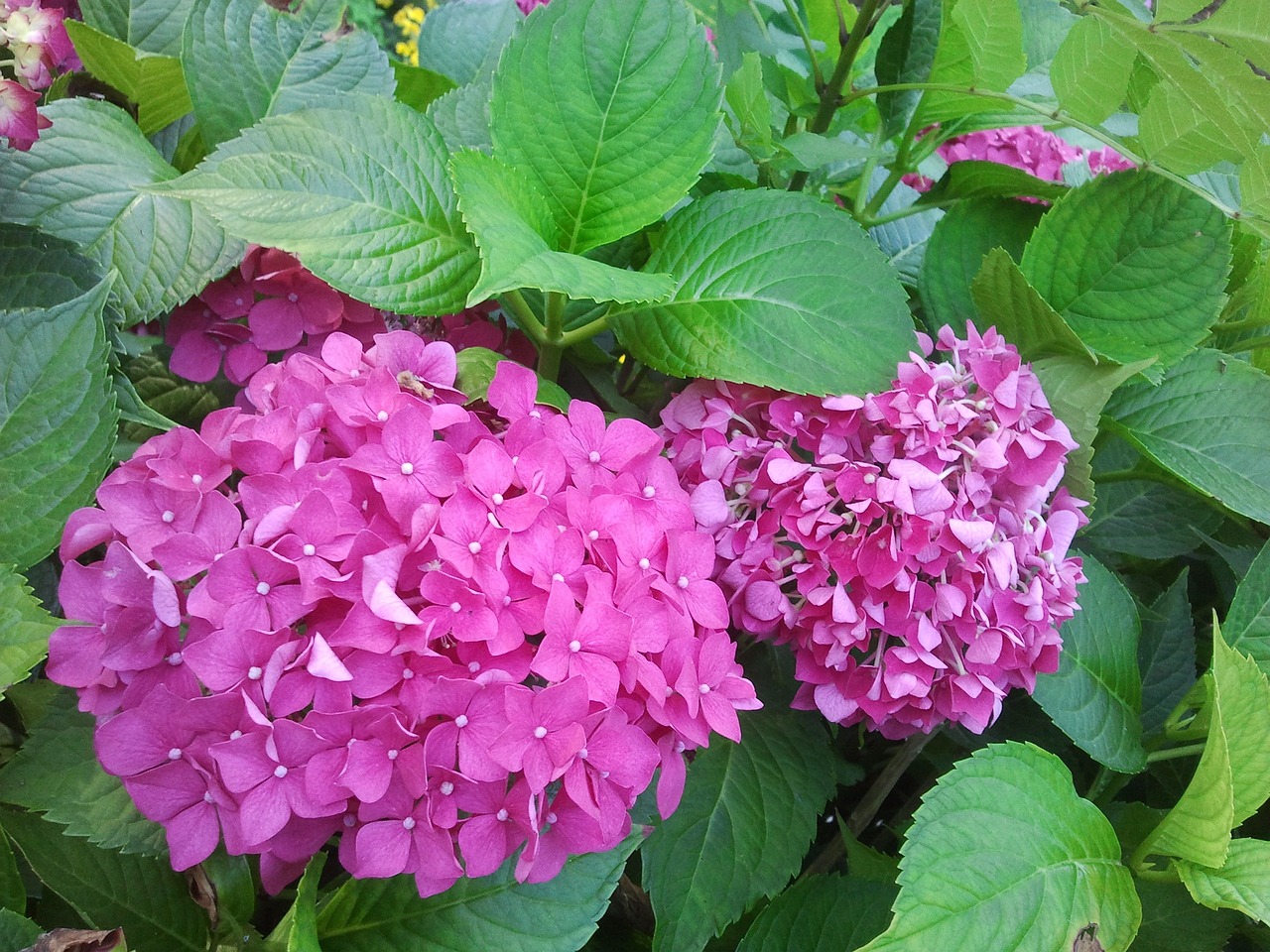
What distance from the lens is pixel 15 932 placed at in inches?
17.1

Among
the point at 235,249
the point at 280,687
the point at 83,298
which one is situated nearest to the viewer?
the point at 280,687

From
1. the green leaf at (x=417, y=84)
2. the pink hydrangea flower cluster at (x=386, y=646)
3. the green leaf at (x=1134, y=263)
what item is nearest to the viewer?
→ the pink hydrangea flower cluster at (x=386, y=646)

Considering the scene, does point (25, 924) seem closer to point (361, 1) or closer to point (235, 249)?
point (235, 249)

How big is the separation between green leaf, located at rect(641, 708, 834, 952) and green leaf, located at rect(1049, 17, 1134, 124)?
47 centimetres

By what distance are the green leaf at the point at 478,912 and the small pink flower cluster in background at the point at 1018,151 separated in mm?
828

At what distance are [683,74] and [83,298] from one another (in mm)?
382

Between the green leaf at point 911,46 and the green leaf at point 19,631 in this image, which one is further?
the green leaf at point 911,46

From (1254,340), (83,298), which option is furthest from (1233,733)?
(83,298)

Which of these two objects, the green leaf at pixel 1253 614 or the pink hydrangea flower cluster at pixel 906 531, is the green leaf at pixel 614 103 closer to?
the pink hydrangea flower cluster at pixel 906 531

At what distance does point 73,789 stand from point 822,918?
17.9 inches

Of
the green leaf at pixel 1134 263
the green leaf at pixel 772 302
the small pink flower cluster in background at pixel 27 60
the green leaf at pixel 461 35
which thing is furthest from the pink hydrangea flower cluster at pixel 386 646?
the green leaf at pixel 461 35

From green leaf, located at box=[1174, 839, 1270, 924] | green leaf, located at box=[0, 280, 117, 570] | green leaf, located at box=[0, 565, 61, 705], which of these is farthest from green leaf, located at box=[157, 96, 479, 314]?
green leaf, located at box=[1174, 839, 1270, 924]

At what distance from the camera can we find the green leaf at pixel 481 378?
0.58 meters

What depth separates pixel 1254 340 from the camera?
73 cm
